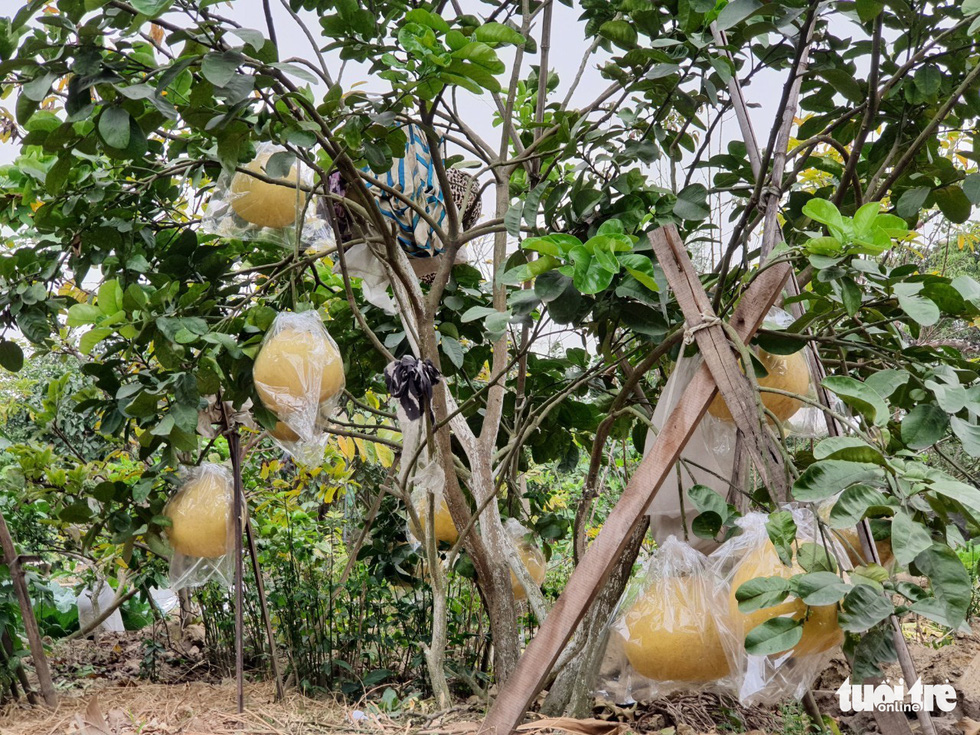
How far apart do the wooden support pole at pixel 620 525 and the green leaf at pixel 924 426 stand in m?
0.30

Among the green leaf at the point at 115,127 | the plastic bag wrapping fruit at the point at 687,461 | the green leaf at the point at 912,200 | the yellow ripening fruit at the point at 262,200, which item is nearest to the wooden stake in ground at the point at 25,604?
the yellow ripening fruit at the point at 262,200

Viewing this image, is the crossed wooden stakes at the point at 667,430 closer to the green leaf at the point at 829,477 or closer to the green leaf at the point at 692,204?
the green leaf at the point at 692,204

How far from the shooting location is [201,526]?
1890 mm

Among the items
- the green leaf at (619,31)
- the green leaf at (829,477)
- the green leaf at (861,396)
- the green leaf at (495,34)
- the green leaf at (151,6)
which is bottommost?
the green leaf at (829,477)

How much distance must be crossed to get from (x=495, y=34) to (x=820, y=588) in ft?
3.23

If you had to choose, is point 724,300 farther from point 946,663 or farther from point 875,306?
point 946,663

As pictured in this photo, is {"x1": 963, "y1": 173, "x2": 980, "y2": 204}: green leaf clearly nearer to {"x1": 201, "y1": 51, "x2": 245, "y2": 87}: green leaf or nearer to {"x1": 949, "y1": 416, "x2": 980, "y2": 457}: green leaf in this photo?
{"x1": 949, "y1": 416, "x2": 980, "y2": 457}: green leaf

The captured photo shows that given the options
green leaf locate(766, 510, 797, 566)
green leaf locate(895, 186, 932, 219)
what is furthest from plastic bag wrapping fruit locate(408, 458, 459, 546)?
green leaf locate(895, 186, 932, 219)

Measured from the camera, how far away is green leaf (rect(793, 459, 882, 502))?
3.13 feet

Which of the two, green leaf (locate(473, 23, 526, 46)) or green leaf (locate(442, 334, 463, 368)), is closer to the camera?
green leaf (locate(473, 23, 526, 46))

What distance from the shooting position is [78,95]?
128 cm

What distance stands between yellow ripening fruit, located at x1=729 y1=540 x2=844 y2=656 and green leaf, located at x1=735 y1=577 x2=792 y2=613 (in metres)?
0.04

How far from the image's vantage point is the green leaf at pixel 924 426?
111 cm

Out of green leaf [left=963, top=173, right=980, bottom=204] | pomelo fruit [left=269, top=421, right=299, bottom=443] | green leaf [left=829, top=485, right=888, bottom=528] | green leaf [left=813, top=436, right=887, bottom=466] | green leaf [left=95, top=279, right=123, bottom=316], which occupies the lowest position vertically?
green leaf [left=829, top=485, right=888, bottom=528]
